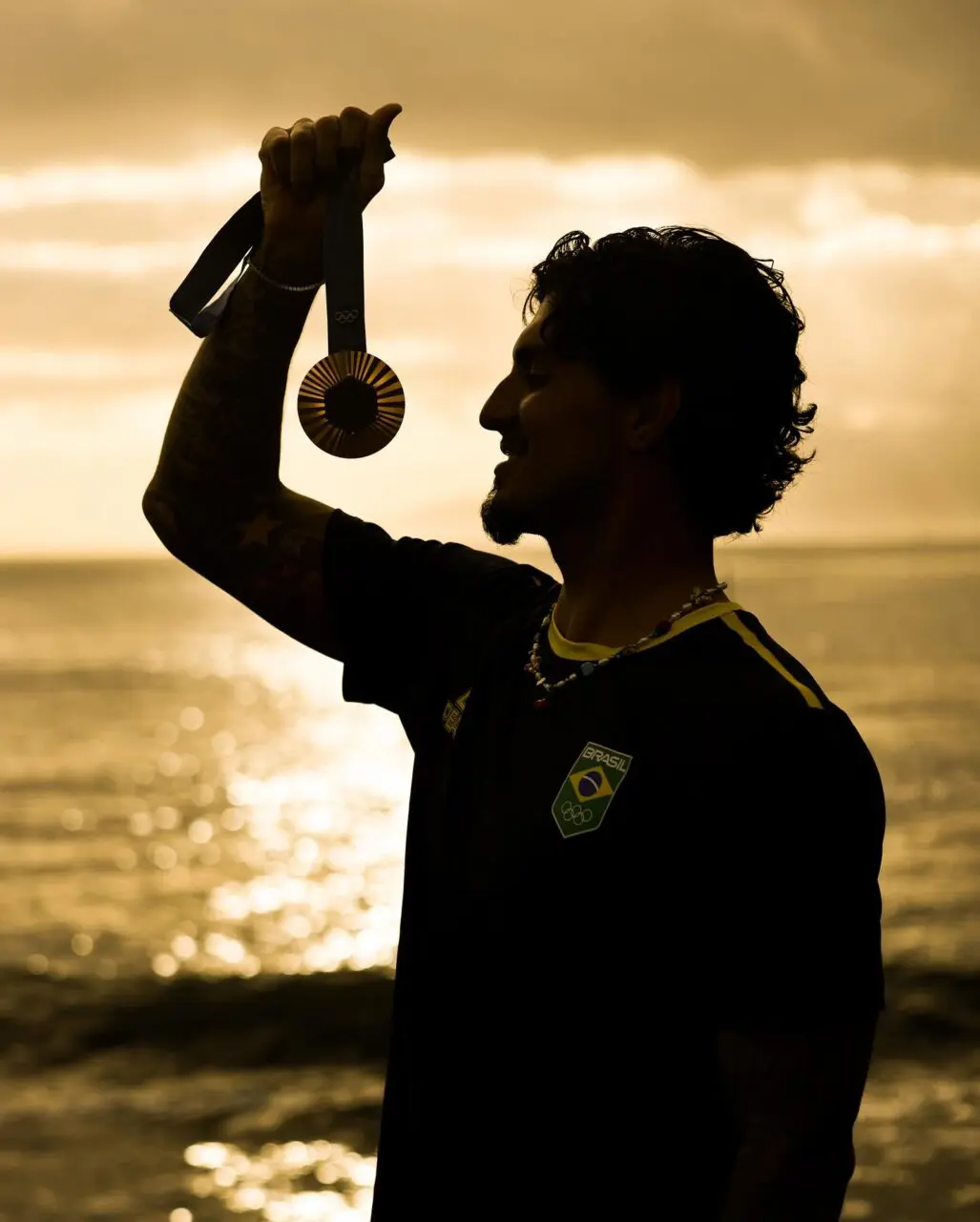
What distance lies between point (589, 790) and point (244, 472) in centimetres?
118

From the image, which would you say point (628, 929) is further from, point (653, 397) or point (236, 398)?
point (236, 398)

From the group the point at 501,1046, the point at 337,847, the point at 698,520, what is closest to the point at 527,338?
the point at 698,520

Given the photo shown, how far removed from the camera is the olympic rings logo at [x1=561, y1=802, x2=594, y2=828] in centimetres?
252

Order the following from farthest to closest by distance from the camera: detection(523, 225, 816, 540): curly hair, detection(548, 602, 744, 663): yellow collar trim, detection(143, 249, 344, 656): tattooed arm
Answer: detection(143, 249, 344, 656): tattooed arm → detection(523, 225, 816, 540): curly hair → detection(548, 602, 744, 663): yellow collar trim

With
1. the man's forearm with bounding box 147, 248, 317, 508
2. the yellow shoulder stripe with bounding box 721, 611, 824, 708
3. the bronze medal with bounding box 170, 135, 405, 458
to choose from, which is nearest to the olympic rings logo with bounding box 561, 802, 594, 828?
the yellow shoulder stripe with bounding box 721, 611, 824, 708

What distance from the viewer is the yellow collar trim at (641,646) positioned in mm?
2676

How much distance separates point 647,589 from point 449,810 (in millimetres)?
544

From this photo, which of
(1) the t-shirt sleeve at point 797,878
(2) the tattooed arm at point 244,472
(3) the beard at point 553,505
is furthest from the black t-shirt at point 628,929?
(2) the tattooed arm at point 244,472

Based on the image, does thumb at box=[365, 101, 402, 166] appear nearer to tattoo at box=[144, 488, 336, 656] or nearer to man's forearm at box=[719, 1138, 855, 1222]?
tattoo at box=[144, 488, 336, 656]

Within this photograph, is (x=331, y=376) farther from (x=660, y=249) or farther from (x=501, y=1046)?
(x=501, y=1046)

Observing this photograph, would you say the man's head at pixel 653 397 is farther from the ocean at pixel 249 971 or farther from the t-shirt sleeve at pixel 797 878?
the t-shirt sleeve at pixel 797 878

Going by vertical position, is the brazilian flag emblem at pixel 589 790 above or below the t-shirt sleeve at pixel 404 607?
below

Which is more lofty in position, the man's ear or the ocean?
the ocean

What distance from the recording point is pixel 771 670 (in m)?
2.53
